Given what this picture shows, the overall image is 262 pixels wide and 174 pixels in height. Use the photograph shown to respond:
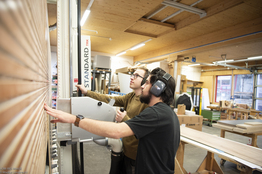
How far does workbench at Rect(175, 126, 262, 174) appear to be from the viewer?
1683mm

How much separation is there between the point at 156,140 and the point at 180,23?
4808 mm

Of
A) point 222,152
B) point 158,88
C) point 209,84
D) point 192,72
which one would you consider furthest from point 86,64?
point 209,84

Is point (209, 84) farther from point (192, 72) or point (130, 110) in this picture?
point (130, 110)

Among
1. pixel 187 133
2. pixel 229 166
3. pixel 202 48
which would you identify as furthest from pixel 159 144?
pixel 202 48

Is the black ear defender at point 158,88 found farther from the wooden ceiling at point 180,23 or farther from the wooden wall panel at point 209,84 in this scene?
the wooden wall panel at point 209,84

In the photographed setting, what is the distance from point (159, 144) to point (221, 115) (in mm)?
7712

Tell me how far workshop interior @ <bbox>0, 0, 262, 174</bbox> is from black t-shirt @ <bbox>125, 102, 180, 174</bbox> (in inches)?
16.9

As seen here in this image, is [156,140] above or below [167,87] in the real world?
below

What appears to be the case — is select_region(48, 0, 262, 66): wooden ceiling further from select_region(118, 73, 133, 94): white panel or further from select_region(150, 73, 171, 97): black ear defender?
select_region(150, 73, 171, 97): black ear defender

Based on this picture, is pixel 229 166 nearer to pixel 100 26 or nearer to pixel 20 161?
pixel 20 161

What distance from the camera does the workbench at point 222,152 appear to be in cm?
168

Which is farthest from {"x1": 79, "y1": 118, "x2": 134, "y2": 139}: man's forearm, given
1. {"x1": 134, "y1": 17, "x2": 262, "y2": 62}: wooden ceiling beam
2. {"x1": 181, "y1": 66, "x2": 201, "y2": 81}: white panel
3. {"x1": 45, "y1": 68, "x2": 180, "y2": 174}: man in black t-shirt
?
{"x1": 181, "y1": 66, "x2": 201, "y2": 81}: white panel

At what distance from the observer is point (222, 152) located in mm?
1843

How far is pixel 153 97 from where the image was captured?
4.48 ft
